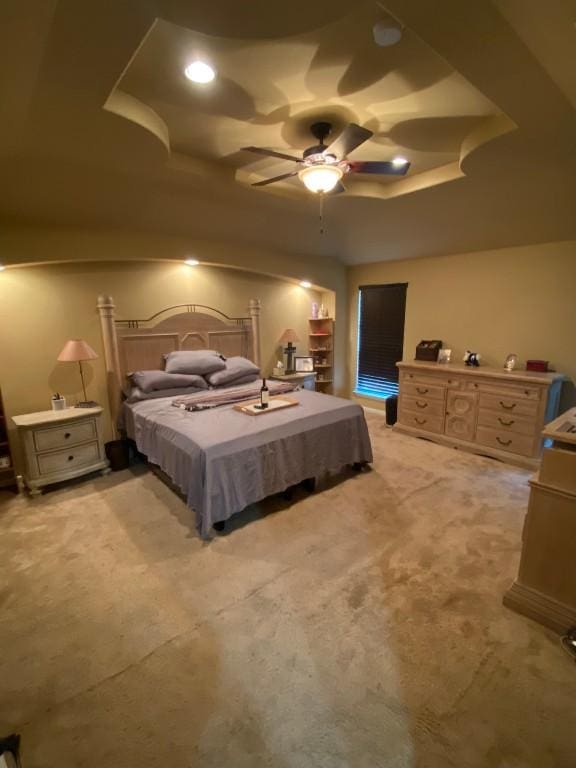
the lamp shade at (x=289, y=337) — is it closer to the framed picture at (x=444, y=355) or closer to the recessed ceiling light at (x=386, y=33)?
the framed picture at (x=444, y=355)

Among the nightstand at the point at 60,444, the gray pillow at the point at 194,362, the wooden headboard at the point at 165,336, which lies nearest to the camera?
the nightstand at the point at 60,444

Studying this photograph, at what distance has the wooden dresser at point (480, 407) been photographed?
3.49 metres

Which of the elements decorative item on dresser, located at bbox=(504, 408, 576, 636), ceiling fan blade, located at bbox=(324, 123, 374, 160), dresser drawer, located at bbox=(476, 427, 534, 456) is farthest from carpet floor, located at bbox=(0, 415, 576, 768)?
ceiling fan blade, located at bbox=(324, 123, 374, 160)

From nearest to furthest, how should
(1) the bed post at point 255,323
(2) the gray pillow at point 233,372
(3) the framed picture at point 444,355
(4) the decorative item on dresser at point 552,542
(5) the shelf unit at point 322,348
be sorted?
(4) the decorative item on dresser at point 552,542, (2) the gray pillow at point 233,372, (3) the framed picture at point 444,355, (1) the bed post at point 255,323, (5) the shelf unit at point 322,348

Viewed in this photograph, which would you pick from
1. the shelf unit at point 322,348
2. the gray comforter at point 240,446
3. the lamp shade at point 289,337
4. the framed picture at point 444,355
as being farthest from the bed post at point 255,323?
the framed picture at point 444,355

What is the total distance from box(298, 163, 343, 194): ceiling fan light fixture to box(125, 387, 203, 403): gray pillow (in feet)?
7.97

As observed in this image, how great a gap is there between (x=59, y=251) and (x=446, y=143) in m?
3.36

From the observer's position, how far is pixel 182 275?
13.8 feet

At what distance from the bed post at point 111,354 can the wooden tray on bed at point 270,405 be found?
57.9 inches

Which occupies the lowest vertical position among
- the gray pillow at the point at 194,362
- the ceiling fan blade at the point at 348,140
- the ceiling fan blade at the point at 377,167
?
the gray pillow at the point at 194,362

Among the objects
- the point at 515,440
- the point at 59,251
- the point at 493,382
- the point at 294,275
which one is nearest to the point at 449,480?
the point at 515,440

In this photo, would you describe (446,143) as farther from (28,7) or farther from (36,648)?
(36,648)

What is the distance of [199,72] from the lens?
1776 mm

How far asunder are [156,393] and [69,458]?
0.98 m
